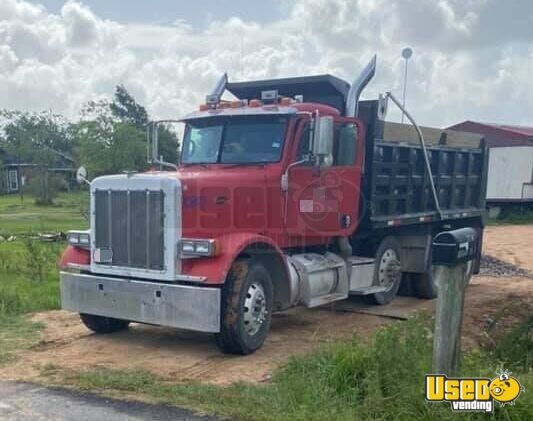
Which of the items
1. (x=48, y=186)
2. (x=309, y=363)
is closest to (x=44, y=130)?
(x=48, y=186)

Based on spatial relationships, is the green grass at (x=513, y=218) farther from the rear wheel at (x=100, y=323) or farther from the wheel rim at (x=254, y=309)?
the rear wheel at (x=100, y=323)

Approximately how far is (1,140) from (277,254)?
201ft

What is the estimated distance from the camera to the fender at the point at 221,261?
21.2 ft

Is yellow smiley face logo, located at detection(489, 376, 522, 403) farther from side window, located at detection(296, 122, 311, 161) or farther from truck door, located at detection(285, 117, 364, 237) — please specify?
side window, located at detection(296, 122, 311, 161)

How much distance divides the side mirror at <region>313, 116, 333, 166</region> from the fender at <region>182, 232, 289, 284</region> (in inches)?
51.2

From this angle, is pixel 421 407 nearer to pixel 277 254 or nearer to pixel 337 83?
pixel 277 254

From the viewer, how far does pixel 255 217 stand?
24.4 feet

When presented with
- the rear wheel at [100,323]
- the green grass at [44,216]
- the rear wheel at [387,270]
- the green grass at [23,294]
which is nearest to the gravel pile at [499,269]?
the rear wheel at [387,270]

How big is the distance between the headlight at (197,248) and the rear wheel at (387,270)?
374 centimetres

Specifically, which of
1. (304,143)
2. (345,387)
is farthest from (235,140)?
(345,387)

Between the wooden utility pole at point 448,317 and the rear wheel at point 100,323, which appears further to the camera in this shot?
the rear wheel at point 100,323

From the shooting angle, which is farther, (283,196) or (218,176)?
(283,196)

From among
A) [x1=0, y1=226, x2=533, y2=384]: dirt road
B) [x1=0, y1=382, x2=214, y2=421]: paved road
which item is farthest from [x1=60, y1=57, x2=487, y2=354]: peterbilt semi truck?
[x1=0, y1=382, x2=214, y2=421]: paved road

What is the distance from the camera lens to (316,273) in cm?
803
